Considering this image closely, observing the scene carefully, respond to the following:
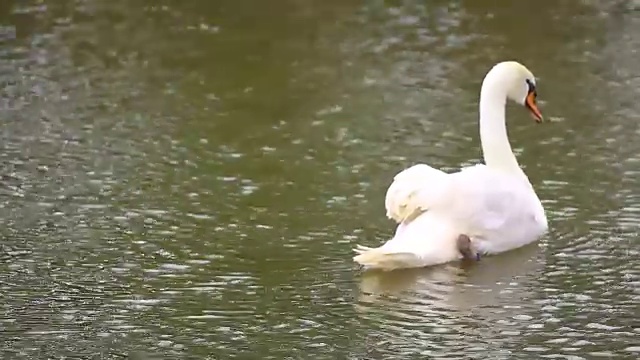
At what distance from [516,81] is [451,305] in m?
2.32

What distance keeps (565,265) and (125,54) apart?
878 centimetres

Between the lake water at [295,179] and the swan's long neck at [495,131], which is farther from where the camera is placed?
the swan's long neck at [495,131]

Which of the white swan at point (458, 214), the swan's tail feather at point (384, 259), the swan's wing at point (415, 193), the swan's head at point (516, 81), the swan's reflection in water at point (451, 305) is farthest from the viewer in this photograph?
the swan's head at point (516, 81)

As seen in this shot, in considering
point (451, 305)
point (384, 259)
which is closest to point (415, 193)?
point (384, 259)

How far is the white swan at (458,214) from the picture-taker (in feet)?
28.2

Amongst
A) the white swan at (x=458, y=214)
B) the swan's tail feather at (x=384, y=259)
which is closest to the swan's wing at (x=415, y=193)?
the white swan at (x=458, y=214)

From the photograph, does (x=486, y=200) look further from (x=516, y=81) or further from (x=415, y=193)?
(x=516, y=81)

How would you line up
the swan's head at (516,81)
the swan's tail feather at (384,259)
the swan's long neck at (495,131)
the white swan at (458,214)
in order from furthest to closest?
the swan's head at (516,81), the swan's long neck at (495,131), the white swan at (458,214), the swan's tail feather at (384,259)

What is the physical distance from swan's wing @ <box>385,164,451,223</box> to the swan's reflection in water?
1.26ft

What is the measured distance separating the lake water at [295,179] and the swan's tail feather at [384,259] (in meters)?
0.08

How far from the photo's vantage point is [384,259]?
27.5ft

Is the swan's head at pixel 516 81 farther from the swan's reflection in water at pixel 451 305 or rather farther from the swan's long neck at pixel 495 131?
the swan's reflection in water at pixel 451 305

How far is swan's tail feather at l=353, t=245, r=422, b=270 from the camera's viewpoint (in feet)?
27.4

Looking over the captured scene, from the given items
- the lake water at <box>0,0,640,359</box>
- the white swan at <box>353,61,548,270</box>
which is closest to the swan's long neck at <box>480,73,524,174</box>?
the white swan at <box>353,61,548,270</box>
